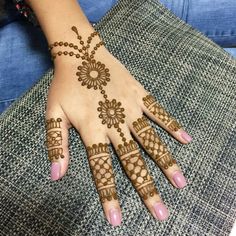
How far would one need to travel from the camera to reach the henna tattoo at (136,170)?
0.68m

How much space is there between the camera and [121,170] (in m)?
0.71

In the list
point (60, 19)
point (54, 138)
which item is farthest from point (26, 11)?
point (54, 138)

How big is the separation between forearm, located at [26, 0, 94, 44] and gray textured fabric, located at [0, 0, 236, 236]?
0.05m

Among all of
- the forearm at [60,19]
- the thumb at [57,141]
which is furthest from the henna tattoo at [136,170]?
the forearm at [60,19]

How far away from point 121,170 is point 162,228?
0.13 meters

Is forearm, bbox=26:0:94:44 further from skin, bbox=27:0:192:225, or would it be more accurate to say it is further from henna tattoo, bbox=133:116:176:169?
henna tattoo, bbox=133:116:176:169

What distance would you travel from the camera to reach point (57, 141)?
71 centimetres

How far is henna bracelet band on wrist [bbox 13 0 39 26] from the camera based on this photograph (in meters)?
0.97

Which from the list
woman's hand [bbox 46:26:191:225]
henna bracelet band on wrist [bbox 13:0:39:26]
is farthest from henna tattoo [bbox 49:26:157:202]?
→ henna bracelet band on wrist [bbox 13:0:39:26]

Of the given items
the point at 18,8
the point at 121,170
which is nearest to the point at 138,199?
the point at 121,170

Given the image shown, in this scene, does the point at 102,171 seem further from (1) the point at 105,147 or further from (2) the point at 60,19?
(2) the point at 60,19

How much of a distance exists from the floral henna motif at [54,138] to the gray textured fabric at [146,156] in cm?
2

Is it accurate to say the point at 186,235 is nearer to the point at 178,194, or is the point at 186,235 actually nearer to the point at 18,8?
the point at 178,194

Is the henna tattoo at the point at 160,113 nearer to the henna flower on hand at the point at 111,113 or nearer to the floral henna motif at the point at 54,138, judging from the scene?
the henna flower on hand at the point at 111,113
